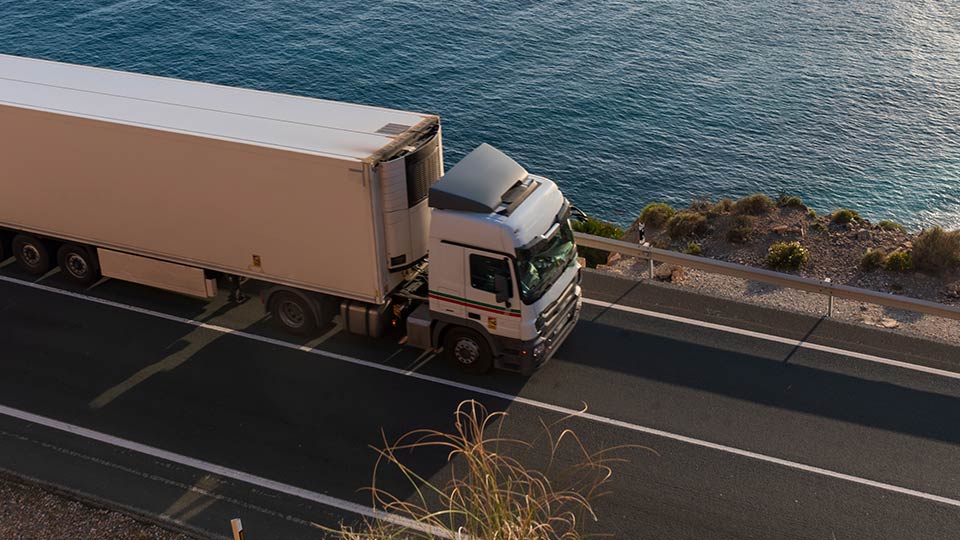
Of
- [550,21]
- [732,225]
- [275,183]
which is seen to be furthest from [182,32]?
[275,183]

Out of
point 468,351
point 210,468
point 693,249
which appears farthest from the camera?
point 693,249

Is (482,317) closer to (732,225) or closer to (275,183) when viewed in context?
(275,183)

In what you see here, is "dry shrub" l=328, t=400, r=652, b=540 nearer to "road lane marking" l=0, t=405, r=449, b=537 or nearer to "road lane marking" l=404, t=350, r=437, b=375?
"road lane marking" l=0, t=405, r=449, b=537

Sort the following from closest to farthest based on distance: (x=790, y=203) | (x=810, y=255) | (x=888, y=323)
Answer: (x=888, y=323)
(x=810, y=255)
(x=790, y=203)

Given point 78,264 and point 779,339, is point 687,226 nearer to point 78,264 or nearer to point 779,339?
point 779,339

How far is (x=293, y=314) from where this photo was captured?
1780cm

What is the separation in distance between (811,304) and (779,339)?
2473mm

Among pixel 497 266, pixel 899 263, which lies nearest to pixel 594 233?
pixel 899 263

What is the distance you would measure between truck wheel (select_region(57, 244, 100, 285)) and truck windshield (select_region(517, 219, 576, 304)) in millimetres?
9735

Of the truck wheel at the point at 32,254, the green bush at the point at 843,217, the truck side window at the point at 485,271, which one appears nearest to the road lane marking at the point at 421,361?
the truck side window at the point at 485,271

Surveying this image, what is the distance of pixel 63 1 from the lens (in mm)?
→ 68625

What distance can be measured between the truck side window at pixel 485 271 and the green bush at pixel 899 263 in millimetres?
12516

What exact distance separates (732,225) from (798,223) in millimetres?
2424

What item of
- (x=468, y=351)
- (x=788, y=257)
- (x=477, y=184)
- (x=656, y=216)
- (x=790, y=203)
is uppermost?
(x=477, y=184)
